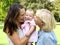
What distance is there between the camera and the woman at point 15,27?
12.3 feet

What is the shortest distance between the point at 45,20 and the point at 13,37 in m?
0.56

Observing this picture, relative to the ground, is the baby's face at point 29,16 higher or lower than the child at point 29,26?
higher

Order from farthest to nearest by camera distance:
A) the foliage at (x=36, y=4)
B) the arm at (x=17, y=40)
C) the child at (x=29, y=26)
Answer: the foliage at (x=36, y=4) < the child at (x=29, y=26) < the arm at (x=17, y=40)

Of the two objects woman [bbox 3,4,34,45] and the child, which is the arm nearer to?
woman [bbox 3,4,34,45]

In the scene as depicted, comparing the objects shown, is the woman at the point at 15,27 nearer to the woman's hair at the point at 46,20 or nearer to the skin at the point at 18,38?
the skin at the point at 18,38

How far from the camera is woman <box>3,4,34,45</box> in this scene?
3.74 metres

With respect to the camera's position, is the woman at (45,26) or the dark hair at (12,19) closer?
the dark hair at (12,19)

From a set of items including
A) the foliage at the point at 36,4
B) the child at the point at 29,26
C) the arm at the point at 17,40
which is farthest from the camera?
the foliage at the point at 36,4

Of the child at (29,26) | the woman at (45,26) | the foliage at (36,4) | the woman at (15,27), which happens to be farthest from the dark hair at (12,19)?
the foliage at (36,4)

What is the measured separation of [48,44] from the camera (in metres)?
3.98

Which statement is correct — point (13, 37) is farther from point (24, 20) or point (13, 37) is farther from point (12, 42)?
point (24, 20)

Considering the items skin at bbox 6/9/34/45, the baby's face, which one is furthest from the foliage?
skin at bbox 6/9/34/45

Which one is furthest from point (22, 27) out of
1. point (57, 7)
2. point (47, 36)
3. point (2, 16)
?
point (57, 7)

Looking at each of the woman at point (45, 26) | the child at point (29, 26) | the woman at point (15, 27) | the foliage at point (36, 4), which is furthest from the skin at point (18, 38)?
the foliage at point (36, 4)
